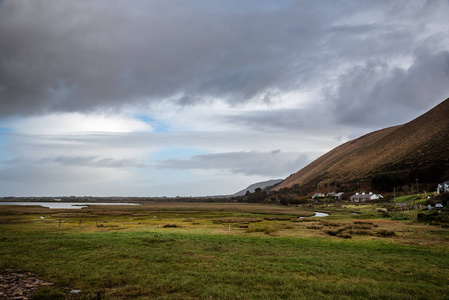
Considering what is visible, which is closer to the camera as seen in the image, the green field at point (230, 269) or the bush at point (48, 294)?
the bush at point (48, 294)

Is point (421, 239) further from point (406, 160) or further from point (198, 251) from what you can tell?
point (406, 160)

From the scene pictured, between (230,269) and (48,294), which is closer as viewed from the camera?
(48,294)

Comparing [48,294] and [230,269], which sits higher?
[48,294]

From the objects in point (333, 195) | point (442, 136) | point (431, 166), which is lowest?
point (333, 195)

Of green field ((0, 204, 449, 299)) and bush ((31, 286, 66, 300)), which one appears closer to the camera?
bush ((31, 286, 66, 300))

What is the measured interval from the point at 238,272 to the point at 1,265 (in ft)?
55.2

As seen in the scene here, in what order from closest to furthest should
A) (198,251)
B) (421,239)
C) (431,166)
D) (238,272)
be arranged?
1. (238,272)
2. (198,251)
3. (421,239)
4. (431,166)

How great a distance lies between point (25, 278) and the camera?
16.4 metres

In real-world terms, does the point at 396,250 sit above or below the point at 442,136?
below

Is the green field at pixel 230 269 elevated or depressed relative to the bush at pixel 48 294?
depressed

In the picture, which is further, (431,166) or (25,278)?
(431,166)

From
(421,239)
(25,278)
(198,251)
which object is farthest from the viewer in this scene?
(421,239)

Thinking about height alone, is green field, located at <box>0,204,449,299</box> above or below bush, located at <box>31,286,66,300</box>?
below

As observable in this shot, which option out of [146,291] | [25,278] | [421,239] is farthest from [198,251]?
[421,239]
